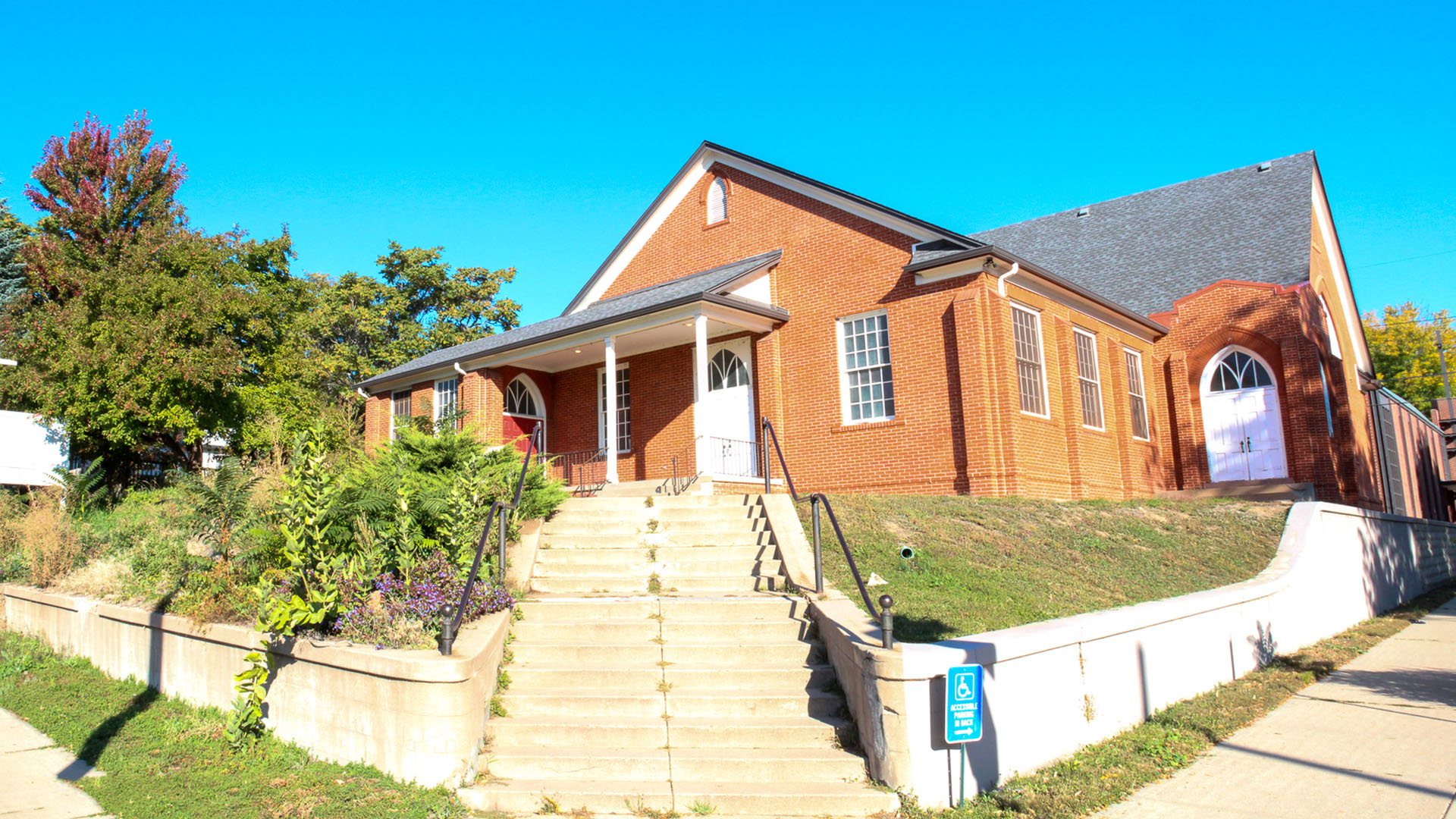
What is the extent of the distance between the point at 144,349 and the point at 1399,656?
21.4 meters

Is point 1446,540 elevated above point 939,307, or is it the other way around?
point 939,307

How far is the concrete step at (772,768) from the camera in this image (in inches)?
229

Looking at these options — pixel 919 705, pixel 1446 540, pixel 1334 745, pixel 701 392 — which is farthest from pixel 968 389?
pixel 1446 540

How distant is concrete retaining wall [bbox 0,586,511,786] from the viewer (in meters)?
6.00

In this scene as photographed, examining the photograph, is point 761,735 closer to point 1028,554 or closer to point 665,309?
point 1028,554

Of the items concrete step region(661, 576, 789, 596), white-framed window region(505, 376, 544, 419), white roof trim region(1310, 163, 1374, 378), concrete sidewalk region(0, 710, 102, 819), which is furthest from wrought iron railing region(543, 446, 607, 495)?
white roof trim region(1310, 163, 1374, 378)

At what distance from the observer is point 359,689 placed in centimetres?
646

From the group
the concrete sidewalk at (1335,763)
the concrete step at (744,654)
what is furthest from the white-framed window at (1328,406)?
the concrete step at (744,654)

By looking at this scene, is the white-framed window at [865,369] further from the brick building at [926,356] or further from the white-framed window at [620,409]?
the white-framed window at [620,409]

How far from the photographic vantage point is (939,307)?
605 inches

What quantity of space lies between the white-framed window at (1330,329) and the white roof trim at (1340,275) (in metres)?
2.20

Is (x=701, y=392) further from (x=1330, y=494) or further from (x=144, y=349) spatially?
(x=1330, y=494)

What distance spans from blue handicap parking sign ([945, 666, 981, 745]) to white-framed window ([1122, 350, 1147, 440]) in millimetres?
15762

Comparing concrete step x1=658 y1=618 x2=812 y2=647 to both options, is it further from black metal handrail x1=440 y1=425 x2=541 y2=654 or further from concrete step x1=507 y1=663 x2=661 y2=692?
black metal handrail x1=440 y1=425 x2=541 y2=654
